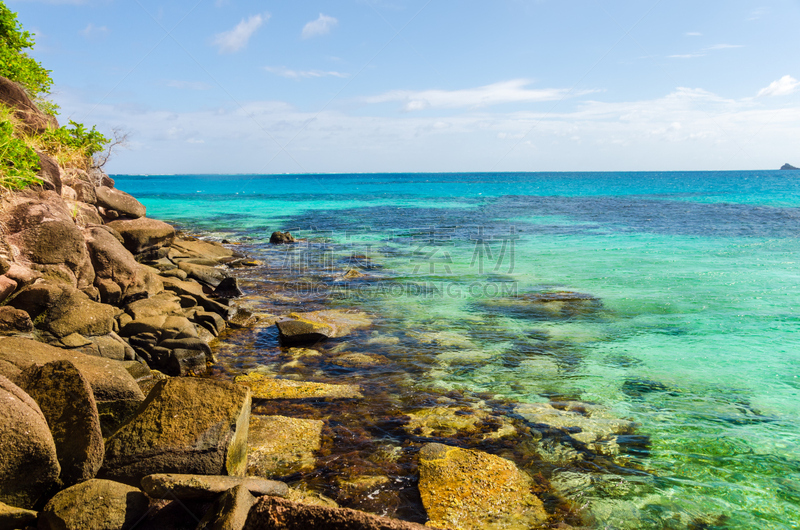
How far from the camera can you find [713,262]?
59.8ft

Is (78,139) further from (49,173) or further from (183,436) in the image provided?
(183,436)

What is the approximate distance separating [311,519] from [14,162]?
8085mm

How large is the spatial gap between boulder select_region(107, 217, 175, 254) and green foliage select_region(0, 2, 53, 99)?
437cm

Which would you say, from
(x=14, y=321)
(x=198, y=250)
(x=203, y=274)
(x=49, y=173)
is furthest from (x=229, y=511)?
(x=198, y=250)

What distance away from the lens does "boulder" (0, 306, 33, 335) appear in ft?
19.7

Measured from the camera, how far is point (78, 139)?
1282 cm

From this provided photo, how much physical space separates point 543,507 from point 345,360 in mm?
4513

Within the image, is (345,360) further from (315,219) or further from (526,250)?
(315,219)

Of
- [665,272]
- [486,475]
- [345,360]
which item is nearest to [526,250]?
[665,272]

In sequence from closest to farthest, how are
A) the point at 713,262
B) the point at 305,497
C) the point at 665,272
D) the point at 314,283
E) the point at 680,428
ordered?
the point at 305,497 < the point at 680,428 < the point at 314,283 < the point at 665,272 < the point at 713,262

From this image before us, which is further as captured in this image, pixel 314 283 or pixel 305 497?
pixel 314 283

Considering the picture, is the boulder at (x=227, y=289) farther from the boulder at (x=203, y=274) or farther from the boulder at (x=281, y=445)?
the boulder at (x=281, y=445)

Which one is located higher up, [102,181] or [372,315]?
[102,181]

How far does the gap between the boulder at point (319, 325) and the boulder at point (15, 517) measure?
552 centimetres
